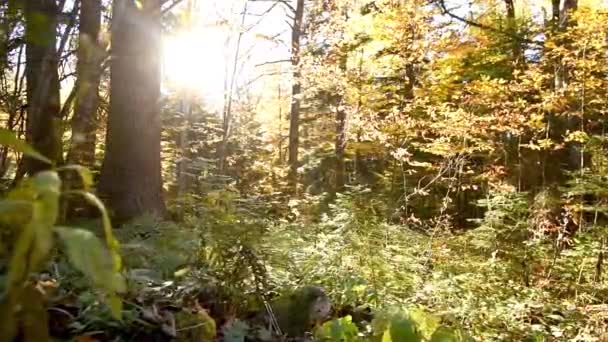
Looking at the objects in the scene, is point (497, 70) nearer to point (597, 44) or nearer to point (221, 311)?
point (597, 44)

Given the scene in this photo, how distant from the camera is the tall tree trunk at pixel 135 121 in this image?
5227mm

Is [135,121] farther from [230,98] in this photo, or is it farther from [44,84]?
[230,98]

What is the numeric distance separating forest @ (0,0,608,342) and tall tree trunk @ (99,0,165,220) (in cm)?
2

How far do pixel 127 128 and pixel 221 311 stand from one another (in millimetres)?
3826

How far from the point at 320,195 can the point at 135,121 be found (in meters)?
3.46

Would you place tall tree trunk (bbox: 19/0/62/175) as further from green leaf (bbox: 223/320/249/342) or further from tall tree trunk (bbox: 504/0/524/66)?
tall tree trunk (bbox: 504/0/524/66)

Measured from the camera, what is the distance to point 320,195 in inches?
321

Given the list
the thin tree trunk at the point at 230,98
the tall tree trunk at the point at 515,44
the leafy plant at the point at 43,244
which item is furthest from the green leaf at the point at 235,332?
the thin tree trunk at the point at 230,98

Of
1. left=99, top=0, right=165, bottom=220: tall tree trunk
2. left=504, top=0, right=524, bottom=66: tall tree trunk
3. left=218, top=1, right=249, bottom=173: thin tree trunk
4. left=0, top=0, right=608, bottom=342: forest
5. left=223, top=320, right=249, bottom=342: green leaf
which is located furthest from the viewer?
left=218, top=1, right=249, bottom=173: thin tree trunk

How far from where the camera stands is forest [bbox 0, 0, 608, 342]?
137 centimetres

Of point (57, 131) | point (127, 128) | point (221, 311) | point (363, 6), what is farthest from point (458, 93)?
point (57, 131)

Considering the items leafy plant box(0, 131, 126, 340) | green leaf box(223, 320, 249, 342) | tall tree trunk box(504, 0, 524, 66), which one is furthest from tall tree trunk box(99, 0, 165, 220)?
tall tree trunk box(504, 0, 524, 66)

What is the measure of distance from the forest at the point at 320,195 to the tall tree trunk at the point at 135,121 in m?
0.02

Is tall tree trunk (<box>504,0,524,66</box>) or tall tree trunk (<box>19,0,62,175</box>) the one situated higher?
tall tree trunk (<box>504,0,524,66</box>)
